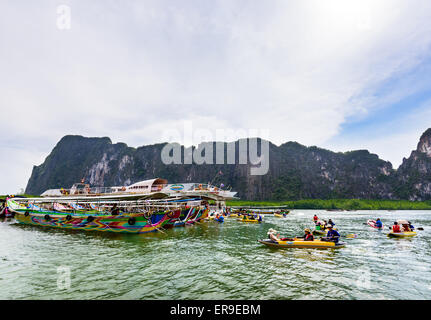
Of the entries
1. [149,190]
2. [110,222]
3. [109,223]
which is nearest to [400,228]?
[110,222]

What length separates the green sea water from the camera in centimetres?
989

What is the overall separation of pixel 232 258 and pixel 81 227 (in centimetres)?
2223

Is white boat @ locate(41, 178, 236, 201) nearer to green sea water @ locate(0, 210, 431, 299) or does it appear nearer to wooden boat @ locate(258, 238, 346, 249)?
green sea water @ locate(0, 210, 431, 299)

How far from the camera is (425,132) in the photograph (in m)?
166

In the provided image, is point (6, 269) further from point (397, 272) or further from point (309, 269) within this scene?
point (397, 272)

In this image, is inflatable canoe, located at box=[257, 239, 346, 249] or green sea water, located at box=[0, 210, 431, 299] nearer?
green sea water, located at box=[0, 210, 431, 299]

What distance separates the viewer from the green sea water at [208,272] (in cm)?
989

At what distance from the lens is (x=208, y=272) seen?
12.6 meters

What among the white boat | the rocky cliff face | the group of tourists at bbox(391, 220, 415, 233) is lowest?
the group of tourists at bbox(391, 220, 415, 233)

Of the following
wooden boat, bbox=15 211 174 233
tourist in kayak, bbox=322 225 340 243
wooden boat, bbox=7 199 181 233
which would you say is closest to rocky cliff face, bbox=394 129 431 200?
tourist in kayak, bbox=322 225 340 243

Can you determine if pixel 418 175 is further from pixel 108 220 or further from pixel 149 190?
pixel 108 220

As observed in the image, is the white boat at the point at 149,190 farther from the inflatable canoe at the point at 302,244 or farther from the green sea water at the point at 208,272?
the inflatable canoe at the point at 302,244

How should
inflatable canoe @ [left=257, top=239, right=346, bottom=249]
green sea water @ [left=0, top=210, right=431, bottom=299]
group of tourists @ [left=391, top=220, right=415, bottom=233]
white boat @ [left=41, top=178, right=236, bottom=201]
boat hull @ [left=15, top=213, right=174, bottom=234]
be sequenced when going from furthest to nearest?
white boat @ [left=41, top=178, right=236, bottom=201] → group of tourists @ [left=391, top=220, right=415, bottom=233] → boat hull @ [left=15, top=213, right=174, bottom=234] → inflatable canoe @ [left=257, top=239, right=346, bottom=249] → green sea water @ [left=0, top=210, right=431, bottom=299]
